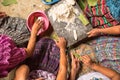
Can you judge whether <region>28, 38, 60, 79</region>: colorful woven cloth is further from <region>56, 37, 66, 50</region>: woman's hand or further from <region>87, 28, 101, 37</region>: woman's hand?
<region>87, 28, 101, 37</region>: woman's hand

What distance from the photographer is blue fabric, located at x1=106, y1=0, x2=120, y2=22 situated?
172cm

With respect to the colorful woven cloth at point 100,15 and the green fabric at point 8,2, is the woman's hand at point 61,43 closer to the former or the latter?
the colorful woven cloth at point 100,15

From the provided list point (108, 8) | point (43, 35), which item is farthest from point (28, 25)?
point (108, 8)

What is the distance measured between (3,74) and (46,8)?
69cm

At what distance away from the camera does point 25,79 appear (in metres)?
1.66

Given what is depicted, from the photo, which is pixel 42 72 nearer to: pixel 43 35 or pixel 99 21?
pixel 43 35

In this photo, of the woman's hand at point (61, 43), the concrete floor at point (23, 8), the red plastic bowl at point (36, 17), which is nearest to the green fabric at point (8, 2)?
the concrete floor at point (23, 8)

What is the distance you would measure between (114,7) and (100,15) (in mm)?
150

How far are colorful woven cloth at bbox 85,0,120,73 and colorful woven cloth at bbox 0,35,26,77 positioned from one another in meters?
0.54

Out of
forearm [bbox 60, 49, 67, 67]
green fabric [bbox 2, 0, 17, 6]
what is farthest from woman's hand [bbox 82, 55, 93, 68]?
green fabric [bbox 2, 0, 17, 6]

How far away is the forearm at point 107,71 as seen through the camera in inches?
68.5

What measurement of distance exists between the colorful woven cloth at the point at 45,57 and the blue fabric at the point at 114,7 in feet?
1.52

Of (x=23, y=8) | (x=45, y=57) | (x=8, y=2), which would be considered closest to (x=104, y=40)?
(x=45, y=57)

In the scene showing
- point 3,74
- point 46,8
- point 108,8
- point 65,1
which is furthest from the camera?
point 46,8
